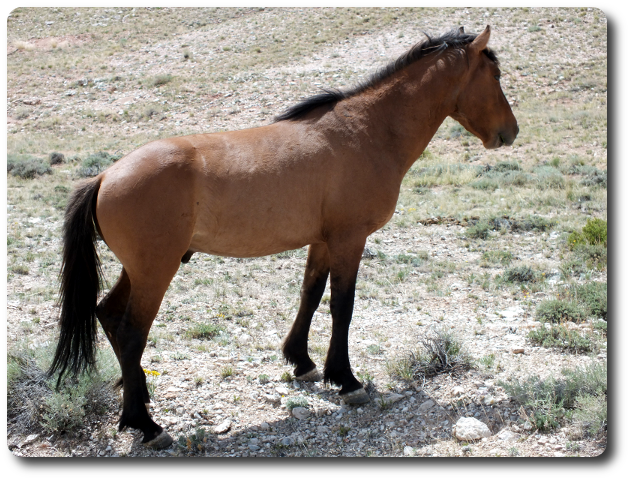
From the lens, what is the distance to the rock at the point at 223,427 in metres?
4.23

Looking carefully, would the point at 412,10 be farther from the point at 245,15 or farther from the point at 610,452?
the point at 610,452

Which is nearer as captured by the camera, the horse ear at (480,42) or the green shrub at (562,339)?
the horse ear at (480,42)

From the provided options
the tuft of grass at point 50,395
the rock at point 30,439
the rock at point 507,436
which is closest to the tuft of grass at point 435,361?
the rock at point 507,436

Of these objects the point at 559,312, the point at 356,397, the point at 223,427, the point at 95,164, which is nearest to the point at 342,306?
the point at 356,397

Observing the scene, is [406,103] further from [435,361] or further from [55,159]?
[55,159]

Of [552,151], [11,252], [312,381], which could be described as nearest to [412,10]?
[552,151]

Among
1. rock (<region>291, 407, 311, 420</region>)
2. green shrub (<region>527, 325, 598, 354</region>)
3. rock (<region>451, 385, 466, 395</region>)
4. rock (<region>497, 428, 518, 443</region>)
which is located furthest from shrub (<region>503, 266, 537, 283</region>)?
rock (<region>291, 407, 311, 420</region>)

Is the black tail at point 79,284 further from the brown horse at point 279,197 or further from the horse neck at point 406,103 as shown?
the horse neck at point 406,103

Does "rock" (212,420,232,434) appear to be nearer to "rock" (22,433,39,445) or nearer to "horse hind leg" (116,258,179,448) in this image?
"horse hind leg" (116,258,179,448)

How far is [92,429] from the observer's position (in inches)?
165

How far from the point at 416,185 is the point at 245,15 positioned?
18.5 meters

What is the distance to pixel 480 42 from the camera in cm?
471

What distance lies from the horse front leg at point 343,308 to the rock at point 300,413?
37 cm

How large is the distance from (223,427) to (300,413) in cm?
69
